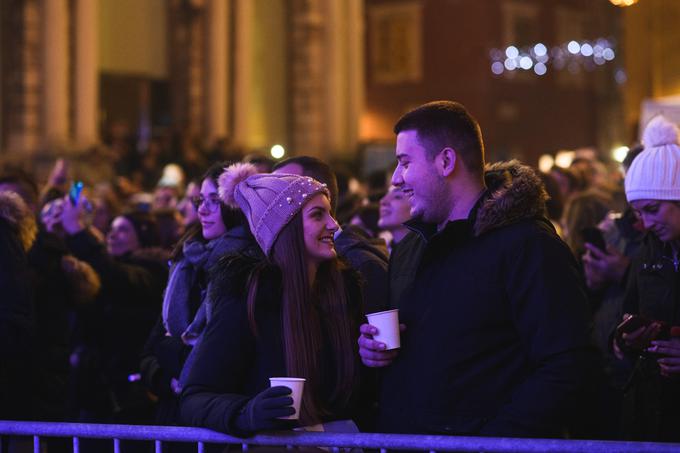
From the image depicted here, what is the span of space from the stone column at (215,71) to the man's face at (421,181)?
21.6m

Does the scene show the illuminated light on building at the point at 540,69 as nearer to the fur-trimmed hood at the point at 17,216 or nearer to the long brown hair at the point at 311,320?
the fur-trimmed hood at the point at 17,216

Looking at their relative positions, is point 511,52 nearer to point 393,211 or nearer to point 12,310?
point 393,211

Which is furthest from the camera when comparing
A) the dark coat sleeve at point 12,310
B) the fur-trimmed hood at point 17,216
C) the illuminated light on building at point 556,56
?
the illuminated light on building at point 556,56

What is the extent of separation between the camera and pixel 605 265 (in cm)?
628

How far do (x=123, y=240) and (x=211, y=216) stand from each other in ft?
9.28

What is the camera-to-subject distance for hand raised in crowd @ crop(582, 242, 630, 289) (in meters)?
6.25

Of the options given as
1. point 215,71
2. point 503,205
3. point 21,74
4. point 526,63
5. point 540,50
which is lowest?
point 503,205

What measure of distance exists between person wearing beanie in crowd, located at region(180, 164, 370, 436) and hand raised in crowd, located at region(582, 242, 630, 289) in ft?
8.33

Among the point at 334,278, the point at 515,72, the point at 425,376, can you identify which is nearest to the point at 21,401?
the point at 334,278

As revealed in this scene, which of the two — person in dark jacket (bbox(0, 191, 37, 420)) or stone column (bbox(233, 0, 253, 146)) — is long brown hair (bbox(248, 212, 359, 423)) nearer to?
person in dark jacket (bbox(0, 191, 37, 420))

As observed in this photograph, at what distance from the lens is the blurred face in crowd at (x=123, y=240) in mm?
8359

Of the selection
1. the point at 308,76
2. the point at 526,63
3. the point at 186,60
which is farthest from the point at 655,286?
the point at 526,63

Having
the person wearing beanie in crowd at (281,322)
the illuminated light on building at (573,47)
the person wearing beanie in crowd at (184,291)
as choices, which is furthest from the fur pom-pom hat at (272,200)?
the illuminated light on building at (573,47)

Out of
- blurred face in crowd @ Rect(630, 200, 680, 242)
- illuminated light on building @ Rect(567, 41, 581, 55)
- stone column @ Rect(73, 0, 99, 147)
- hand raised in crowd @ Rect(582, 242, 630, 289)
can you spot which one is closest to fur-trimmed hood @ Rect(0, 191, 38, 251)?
hand raised in crowd @ Rect(582, 242, 630, 289)
